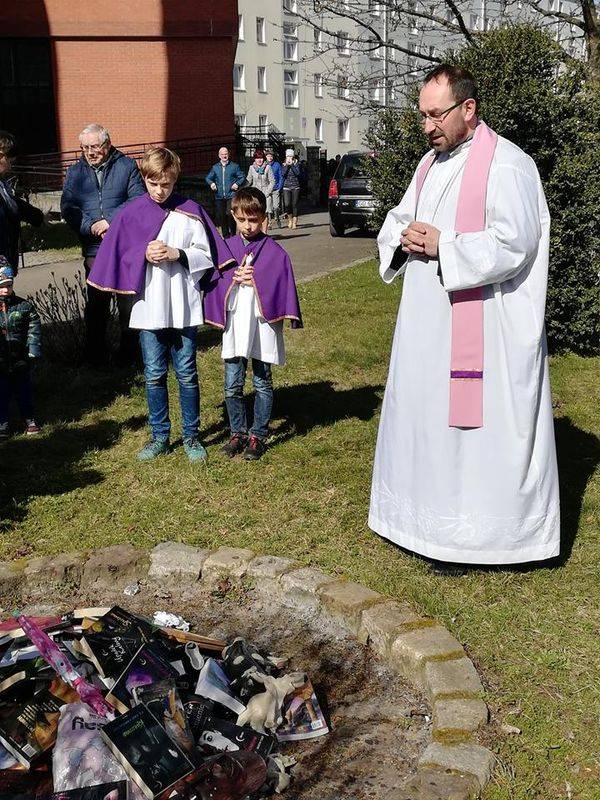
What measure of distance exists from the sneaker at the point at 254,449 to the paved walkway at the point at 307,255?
7883 millimetres

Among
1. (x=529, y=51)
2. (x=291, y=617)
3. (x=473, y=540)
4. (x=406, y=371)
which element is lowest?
(x=291, y=617)

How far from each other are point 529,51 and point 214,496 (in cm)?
612

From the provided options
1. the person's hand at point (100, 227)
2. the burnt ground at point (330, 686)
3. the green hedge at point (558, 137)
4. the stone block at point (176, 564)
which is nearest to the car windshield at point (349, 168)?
the green hedge at point (558, 137)

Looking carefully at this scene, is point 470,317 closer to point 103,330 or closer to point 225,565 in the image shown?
point 225,565

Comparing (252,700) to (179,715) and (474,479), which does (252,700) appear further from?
(474,479)

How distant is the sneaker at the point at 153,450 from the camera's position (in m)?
6.40

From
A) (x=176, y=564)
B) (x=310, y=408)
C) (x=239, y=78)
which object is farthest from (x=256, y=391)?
(x=239, y=78)

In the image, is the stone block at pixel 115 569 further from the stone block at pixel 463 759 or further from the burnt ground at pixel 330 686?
the stone block at pixel 463 759

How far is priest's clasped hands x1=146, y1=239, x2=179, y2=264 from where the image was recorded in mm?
5879

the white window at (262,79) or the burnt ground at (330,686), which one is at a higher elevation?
the white window at (262,79)

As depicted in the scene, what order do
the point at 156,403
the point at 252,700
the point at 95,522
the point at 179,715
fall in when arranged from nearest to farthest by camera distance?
the point at 179,715 → the point at 252,700 → the point at 95,522 → the point at 156,403

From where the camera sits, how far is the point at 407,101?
11312 millimetres

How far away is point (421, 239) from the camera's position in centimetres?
444

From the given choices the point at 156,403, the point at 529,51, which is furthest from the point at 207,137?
the point at 156,403
